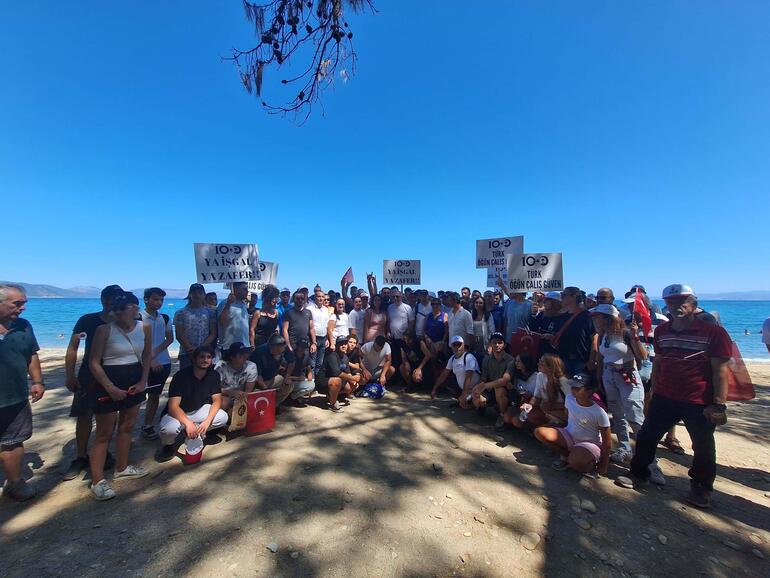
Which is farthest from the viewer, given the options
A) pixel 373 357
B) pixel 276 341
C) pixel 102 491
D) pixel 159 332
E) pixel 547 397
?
pixel 373 357

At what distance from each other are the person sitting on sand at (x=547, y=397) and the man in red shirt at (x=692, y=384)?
3.09 feet

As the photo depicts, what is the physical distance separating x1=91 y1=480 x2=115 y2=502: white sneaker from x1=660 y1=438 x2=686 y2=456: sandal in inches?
262

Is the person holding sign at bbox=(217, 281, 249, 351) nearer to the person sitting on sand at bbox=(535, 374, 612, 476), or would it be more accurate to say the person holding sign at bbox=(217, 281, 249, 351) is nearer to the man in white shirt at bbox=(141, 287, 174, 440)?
the man in white shirt at bbox=(141, 287, 174, 440)

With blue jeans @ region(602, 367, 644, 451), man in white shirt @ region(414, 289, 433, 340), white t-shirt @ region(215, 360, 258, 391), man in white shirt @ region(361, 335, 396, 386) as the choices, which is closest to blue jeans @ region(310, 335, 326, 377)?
man in white shirt @ region(361, 335, 396, 386)

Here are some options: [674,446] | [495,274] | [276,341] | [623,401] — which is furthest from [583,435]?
[495,274]

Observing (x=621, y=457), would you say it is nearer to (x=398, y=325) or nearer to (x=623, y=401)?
(x=623, y=401)

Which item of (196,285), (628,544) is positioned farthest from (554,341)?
(196,285)

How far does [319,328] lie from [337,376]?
1.22m

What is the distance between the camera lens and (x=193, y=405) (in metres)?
4.39

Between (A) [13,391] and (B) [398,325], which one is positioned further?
(B) [398,325]

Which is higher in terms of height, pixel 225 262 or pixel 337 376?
pixel 225 262

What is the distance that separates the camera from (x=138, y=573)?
2.34 meters

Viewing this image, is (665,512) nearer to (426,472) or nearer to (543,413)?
(543,413)

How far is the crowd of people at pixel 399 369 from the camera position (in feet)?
11.1
